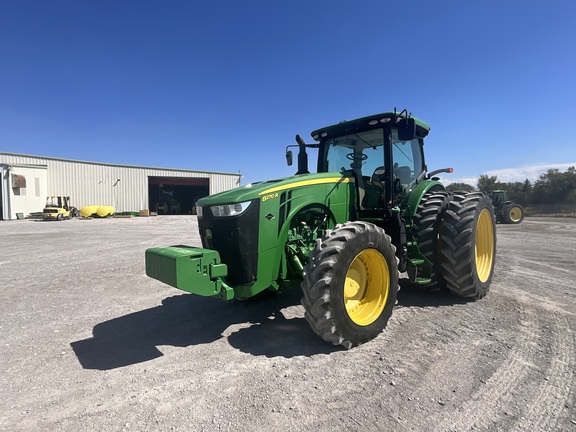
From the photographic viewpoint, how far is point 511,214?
2217 centimetres

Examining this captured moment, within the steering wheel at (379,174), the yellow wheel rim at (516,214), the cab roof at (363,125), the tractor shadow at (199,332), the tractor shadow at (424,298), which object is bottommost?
the tractor shadow at (199,332)

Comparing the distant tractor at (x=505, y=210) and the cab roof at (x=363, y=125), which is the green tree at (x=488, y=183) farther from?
the cab roof at (x=363, y=125)

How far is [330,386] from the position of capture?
8.75ft

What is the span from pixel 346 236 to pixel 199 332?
2.02m

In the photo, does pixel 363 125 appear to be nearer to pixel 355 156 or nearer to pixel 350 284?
pixel 355 156

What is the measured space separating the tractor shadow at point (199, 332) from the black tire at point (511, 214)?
21478 millimetres

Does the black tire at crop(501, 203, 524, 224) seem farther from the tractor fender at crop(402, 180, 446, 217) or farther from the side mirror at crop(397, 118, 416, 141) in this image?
the side mirror at crop(397, 118, 416, 141)

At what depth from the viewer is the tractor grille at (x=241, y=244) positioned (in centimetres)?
340

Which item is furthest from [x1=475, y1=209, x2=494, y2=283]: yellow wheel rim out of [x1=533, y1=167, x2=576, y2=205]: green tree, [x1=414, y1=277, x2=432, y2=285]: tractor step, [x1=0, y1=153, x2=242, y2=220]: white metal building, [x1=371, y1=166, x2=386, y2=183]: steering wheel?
[x1=533, y1=167, x2=576, y2=205]: green tree

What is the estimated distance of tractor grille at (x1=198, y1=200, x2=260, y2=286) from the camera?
3402 mm

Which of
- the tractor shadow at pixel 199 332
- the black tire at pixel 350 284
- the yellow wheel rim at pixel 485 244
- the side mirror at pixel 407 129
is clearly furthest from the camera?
the yellow wheel rim at pixel 485 244

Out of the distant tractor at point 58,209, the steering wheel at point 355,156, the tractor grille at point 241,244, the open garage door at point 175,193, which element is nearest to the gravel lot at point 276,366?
the tractor grille at point 241,244

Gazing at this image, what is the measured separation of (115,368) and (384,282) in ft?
9.14

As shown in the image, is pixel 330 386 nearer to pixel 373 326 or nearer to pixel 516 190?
pixel 373 326
